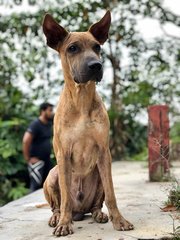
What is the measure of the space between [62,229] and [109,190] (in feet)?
1.83

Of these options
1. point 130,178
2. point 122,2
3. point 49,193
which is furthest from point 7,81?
point 49,193

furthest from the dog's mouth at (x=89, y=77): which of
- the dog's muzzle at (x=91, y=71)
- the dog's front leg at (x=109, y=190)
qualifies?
the dog's front leg at (x=109, y=190)

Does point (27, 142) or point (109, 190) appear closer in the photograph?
point (109, 190)

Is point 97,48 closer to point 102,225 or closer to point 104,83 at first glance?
point 102,225

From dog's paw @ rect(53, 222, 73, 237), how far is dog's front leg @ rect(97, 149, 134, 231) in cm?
39

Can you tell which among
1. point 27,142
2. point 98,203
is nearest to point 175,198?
point 98,203

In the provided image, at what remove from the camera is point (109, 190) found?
4.18 m

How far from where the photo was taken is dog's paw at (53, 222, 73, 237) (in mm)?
3934

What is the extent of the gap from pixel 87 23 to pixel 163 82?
127 inches

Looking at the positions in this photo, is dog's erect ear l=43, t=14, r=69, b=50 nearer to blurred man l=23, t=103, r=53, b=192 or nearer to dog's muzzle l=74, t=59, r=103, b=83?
dog's muzzle l=74, t=59, r=103, b=83

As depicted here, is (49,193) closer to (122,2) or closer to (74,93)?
(74,93)

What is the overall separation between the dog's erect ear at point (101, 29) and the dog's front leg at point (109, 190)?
1088 mm

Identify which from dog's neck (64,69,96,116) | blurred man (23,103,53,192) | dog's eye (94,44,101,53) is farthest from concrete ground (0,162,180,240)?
blurred man (23,103,53,192)

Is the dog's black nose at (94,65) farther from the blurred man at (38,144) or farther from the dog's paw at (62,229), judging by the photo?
the blurred man at (38,144)
